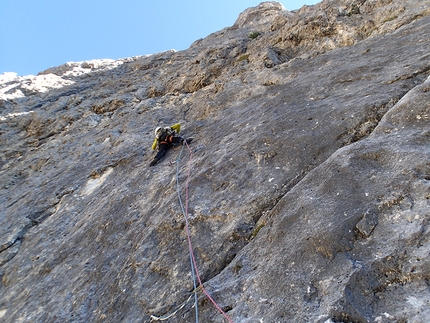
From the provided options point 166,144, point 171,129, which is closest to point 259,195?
point 166,144

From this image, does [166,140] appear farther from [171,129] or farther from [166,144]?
[171,129]

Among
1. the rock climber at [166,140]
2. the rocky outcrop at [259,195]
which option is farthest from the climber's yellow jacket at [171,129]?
the rocky outcrop at [259,195]

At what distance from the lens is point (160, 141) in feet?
29.6

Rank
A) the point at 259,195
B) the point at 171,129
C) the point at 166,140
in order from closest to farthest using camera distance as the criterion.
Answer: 1. the point at 259,195
2. the point at 166,140
3. the point at 171,129

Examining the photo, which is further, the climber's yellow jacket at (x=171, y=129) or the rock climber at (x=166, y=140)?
the climber's yellow jacket at (x=171, y=129)

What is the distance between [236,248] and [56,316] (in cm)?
328

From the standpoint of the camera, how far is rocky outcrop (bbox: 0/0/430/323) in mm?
4043

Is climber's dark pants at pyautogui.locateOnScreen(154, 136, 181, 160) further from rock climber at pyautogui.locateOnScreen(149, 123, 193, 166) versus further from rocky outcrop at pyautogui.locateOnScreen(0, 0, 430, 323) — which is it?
rocky outcrop at pyautogui.locateOnScreen(0, 0, 430, 323)

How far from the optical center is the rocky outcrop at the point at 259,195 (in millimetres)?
4043

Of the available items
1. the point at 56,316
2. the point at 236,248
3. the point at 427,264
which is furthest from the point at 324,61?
the point at 56,316

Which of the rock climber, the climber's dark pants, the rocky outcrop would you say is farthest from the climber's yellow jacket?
the rocky outcrop

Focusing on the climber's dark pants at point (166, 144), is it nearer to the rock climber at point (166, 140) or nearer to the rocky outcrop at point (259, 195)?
the rock climber at point (166, 140)

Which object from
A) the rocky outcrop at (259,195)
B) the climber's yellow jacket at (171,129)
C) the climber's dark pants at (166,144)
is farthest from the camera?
the climber's yellow jacket at (171,129)

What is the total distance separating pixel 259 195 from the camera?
5840mm
